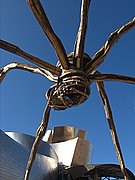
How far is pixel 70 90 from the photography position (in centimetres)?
364

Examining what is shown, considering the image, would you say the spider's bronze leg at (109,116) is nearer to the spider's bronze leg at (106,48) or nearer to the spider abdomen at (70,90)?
the spider's bronze leg at (106,48)

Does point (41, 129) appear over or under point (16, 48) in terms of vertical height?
under

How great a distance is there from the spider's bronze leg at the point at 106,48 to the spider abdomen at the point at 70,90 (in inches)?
12.2

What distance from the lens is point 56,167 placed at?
2114 centimetres

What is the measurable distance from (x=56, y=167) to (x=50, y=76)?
732 inches

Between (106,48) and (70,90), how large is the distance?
3.56ft

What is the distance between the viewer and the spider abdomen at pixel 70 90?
366cm

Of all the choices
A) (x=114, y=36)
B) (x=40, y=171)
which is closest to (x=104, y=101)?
(x=114, y=36)

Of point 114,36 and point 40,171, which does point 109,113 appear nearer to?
point 114,36

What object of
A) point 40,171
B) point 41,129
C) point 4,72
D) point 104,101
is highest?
point 4,72

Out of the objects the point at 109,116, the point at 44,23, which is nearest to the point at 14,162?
the point at 109,116

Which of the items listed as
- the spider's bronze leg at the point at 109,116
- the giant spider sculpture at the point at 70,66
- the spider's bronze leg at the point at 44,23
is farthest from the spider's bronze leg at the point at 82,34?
the spider's bronze leg at the point at 109,116

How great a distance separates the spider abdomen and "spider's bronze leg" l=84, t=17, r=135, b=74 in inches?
12.2

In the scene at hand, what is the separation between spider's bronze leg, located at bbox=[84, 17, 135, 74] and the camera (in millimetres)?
4059
